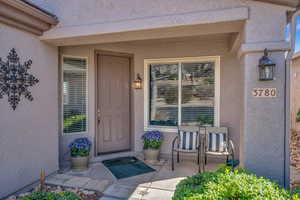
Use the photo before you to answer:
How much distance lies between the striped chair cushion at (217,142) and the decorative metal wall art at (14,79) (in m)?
3.41

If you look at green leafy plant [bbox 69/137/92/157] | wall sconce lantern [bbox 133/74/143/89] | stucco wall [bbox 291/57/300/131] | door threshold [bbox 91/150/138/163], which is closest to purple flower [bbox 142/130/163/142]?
door threshold [bbox 91/150/138/163]

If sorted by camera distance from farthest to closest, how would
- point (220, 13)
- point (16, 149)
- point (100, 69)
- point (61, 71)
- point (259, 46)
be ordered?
1. point (100, 69)
2. point (61, 71)
3. point (16, 149)
4. point (220, 13)
5. point (259, 46)

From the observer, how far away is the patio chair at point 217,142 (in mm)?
3873

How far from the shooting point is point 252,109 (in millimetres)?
2449

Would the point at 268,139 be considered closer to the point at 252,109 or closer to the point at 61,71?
the point at 252,109

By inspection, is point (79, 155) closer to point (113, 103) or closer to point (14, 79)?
point (113, 103)

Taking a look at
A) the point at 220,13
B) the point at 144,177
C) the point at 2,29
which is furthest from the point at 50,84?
the point at 220,13

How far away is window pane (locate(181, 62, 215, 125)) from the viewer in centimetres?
447

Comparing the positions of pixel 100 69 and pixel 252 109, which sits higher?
pixel 100 69

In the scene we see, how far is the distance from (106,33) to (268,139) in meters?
2.69

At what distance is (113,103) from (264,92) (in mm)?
3307

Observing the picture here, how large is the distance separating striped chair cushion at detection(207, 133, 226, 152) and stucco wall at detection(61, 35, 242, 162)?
0.38m

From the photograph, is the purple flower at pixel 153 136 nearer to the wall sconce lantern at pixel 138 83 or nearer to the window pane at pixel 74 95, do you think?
the wall sconce lantern at pixel 138 83

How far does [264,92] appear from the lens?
7.94ft
